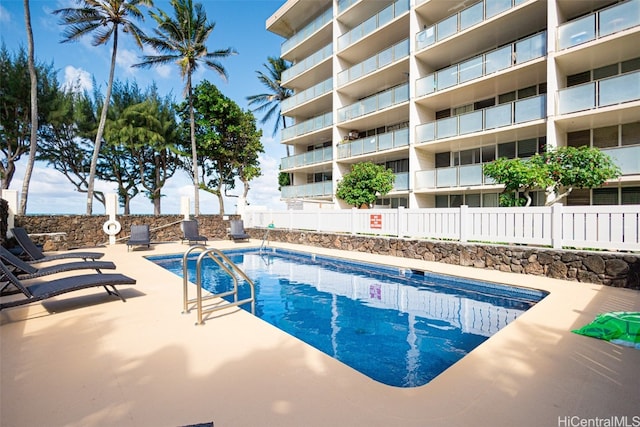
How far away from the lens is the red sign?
462 inches

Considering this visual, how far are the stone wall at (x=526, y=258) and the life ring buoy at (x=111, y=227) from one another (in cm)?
1133

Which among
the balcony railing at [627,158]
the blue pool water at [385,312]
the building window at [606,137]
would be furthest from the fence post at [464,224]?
the building window at [606,137]

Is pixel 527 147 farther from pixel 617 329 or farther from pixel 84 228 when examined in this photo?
pixel 84 228

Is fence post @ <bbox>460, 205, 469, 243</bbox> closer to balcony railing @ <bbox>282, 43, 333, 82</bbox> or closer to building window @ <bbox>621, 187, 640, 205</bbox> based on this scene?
building window @ <bbox>621, 187, 640, 205</bbox>

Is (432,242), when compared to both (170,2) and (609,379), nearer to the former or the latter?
(609,379)

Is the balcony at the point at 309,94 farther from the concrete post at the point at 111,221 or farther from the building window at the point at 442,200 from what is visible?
the concrete post at the point at 111,221

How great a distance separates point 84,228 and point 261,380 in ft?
51.1

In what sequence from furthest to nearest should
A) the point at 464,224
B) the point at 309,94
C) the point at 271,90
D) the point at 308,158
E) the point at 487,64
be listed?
the point at 271,90, the point at 309,94, the point at 308,158, the point at 487,64, the point at 464,224

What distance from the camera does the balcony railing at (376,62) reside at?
55.6 ft

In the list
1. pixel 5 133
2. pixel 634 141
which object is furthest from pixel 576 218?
pixel 5 133

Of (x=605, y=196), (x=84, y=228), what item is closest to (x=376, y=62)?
(x=605, y=196)

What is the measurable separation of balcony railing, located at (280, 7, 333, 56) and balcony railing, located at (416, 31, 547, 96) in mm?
9739

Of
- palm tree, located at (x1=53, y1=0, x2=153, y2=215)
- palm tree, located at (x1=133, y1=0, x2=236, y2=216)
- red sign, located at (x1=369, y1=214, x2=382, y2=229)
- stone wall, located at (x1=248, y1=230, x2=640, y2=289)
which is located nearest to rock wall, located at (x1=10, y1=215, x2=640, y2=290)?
stone wall, located at (x1=248, y1=230, x2=640, y2=289)

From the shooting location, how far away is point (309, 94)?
22.8m
